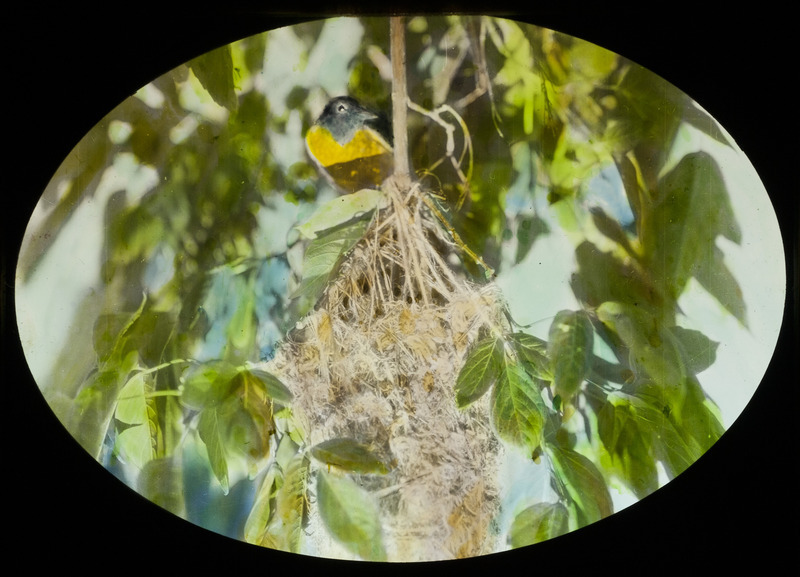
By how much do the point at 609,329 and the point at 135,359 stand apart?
0.57 metres

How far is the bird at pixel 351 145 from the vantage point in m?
0.84

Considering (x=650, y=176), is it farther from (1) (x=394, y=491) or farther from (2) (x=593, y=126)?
(1) (x=394, y=491)

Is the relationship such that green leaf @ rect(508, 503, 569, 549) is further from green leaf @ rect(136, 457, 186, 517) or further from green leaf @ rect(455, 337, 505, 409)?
green leaf @ rect(136, 457, 186, 517)

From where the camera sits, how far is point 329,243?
0.85 m

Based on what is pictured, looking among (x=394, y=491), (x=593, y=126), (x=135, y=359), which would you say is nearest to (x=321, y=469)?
(x=394, y=491)

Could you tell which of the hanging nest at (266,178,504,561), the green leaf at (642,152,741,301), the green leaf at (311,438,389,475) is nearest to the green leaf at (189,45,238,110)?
the hanging nest at (266,178,504,561)

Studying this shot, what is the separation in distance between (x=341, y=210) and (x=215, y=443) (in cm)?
32

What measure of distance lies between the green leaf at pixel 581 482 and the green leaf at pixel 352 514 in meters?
0.23

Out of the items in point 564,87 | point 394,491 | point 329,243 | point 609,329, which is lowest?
point 394,491

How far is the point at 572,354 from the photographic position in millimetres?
853

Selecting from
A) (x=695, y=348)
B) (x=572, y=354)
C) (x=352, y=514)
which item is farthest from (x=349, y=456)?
(x=695, y=348)

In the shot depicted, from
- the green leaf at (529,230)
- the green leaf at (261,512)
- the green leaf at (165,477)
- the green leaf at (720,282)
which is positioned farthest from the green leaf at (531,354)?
the green leaf at (165,477)

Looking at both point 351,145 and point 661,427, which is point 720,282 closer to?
point 661,427

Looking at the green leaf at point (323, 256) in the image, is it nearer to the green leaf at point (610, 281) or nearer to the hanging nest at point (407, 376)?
the hanging nest at point (407, 376)
